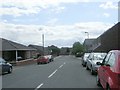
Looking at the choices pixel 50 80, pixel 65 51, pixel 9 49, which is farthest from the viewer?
pixel 65 51

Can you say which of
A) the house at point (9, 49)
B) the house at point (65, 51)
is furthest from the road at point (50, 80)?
the house at point (65, 51)

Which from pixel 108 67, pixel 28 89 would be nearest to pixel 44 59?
pixel 28 89

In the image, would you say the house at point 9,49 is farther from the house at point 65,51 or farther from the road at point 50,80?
the house at point 65,51

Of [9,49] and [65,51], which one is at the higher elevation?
[65,51]

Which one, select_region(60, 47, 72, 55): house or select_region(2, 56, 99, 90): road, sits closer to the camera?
select_region(2, 56, 99, 90): road

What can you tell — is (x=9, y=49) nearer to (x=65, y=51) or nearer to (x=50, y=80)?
(x=50, y=80)

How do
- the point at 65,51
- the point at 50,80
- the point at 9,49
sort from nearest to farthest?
the point at 50,80
the point at 9,49
the point at 65,51

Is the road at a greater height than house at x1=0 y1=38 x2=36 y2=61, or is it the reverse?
house at x1=0 y1=38 x2=36 y2=61

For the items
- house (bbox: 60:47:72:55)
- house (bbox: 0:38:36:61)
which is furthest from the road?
house (bbox: 60:47:72:55)

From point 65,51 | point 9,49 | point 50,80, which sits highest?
point 65,51

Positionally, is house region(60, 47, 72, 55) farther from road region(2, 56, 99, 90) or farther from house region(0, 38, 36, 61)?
road region(2, 56, 99, 90)

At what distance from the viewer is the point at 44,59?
169ft

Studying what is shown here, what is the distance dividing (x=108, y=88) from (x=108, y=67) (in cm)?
75

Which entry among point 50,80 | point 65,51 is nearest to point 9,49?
point 50,80
